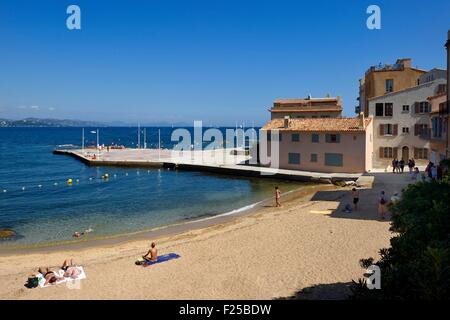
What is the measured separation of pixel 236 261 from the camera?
17125mm

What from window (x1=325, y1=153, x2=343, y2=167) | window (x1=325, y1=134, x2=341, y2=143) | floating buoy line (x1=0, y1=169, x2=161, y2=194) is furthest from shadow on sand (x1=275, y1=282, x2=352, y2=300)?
floating buoy line (x1=0, y1=169, x2=161, y2=194)

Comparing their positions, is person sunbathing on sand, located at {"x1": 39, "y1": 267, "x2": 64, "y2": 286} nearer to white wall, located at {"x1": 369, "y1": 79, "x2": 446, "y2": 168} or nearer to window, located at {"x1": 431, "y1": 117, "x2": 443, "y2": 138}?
window, located at {"x1": 431, "y1": 117, "x2": 443, "y2": 138}

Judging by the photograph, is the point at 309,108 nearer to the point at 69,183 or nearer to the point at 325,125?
the point at 325,125

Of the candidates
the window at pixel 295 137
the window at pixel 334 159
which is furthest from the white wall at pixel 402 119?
the window at pixel 295 137

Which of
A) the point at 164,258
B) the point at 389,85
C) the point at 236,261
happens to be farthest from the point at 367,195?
the point at 389,85

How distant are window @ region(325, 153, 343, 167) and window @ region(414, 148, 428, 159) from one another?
7911mm

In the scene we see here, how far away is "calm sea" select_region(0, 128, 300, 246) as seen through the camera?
27.0 meters

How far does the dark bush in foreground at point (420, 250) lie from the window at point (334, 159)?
36.4 m

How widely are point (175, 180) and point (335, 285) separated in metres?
36.1

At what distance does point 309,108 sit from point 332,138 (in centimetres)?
2350

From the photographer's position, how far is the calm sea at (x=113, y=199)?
27.0 metres

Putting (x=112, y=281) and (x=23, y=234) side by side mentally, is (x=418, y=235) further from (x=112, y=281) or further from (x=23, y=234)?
(x=23, y=234)

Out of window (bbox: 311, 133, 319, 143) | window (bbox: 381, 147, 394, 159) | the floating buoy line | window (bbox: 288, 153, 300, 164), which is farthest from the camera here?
window (bbox: 288, 153, 300, 164)
